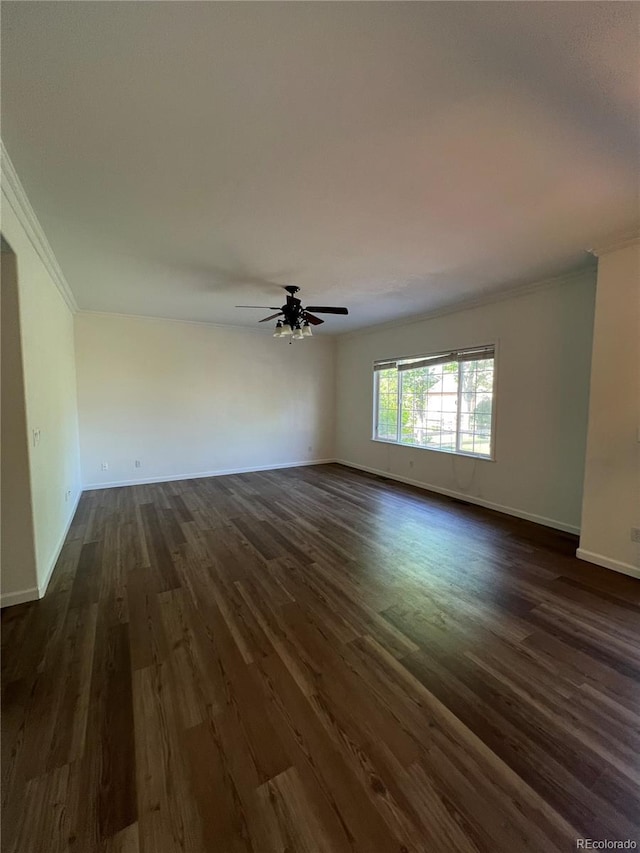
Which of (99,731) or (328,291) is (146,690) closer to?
(99,731)

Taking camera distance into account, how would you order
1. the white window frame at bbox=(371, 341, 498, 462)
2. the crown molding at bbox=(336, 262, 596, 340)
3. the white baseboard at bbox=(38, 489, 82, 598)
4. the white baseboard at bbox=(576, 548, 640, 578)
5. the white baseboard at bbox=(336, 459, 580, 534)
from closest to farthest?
the white baseboard at bbox=(38, 489, 82, 598) < the white baseboard at bbox=(576, 548, 640, 578) < the crown molding at bbox=(336, 262, 596, 340) < the white baseboard at bbox=(336, 459, 580, 534) < the white window frame at bbox=(371, 341, 498, 462)

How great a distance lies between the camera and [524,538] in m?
3.48

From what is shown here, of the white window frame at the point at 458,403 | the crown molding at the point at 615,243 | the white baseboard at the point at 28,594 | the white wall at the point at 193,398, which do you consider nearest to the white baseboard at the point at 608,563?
the white window frame at the point at 458,403

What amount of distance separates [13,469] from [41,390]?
760 millimetres

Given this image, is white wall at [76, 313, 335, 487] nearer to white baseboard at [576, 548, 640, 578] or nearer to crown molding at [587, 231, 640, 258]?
crown molding at [587, 231, 640, 258]

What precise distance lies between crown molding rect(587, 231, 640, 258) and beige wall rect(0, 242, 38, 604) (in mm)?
4340

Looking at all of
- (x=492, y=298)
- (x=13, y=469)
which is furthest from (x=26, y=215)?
(x=492, y=298)

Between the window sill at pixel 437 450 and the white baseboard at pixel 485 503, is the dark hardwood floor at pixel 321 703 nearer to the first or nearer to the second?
the white baseboard at pixel 485 503

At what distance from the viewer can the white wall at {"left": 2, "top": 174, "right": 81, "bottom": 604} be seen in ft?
7.43

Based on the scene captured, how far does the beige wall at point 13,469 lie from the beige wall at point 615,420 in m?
4.45

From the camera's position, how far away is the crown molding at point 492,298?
11.3 ft

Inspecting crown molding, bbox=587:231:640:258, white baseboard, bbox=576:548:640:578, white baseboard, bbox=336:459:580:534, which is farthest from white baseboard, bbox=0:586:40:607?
crown molding, bbox=587:231:640:258

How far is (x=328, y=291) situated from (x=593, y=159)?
2672mm

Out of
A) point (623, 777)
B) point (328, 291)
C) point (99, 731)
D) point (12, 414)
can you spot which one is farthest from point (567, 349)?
point (12, 414)
